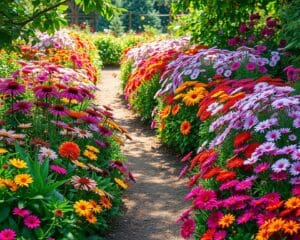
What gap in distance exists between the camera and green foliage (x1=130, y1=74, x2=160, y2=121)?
756 cm

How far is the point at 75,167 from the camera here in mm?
3760

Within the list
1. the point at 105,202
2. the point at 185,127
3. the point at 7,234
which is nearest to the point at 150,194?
the point at 185,127

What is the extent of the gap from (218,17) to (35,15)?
3.77m

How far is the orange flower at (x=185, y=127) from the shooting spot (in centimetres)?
548

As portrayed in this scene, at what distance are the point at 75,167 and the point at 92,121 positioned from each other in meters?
0.64

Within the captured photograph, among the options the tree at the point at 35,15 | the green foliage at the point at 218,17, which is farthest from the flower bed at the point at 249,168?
the green foliage at the point at 218,17

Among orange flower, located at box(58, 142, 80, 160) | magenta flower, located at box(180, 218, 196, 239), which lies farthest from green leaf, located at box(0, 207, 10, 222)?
magenta flower, located at box(180, 218, 196, 239)

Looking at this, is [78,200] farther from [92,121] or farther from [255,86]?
[255,86]

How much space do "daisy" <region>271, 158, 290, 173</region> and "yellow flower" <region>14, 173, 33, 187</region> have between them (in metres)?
1.35

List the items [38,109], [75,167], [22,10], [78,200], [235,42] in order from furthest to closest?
[235,42] < [22,10] < [38,109] < [75,167] < [78,200]

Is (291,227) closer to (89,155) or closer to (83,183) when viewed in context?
(83,183)

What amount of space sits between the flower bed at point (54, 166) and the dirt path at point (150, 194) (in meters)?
0.18

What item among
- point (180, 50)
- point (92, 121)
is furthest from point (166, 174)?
point (180, 50)

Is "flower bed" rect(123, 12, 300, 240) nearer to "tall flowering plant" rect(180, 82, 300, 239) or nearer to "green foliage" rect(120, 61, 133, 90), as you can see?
"tall flowering plant" rect(180, 82, 300, 239)
